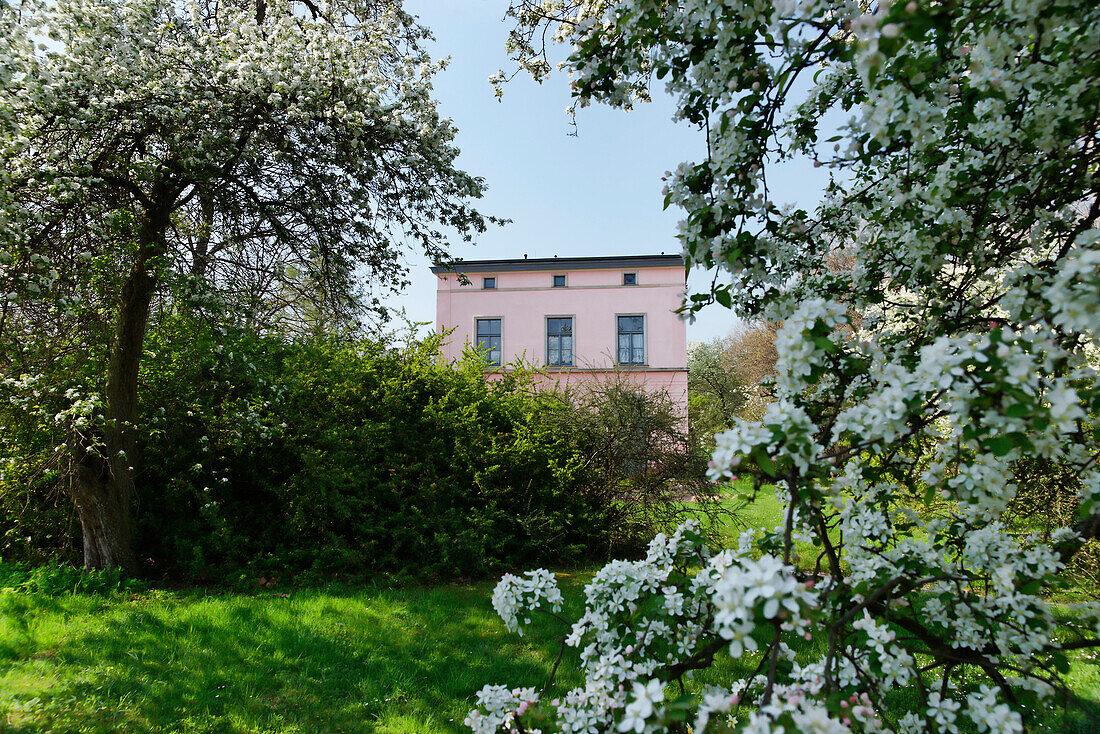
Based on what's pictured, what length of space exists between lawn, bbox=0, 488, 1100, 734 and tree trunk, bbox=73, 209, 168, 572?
0.70 m

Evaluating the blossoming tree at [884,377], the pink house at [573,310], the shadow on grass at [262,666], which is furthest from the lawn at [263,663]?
the pink house at [573,310]

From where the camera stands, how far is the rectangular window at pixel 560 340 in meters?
18.3

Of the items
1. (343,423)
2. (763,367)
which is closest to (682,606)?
(343,423)

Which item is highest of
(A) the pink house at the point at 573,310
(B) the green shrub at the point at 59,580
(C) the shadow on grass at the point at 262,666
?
(A) the pink house at the point at 573,310

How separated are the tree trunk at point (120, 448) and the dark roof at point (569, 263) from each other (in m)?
13.2

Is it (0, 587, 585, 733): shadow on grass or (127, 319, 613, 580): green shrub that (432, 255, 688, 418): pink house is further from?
(0, 587, 585, 733): shadow on grass

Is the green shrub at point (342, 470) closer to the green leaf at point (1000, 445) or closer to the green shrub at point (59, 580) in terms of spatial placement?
the green shrub at point (59, 580)

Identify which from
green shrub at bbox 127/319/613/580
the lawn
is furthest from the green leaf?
green shrub at bbox 127/319/613/580

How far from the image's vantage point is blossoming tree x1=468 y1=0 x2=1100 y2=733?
1.16 metres

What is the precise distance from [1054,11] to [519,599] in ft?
7.40

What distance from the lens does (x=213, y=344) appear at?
538 cm

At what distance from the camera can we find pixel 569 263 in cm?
1833

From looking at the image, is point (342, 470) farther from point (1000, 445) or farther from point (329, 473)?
point (1000, 445)

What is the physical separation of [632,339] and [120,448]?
49.3ft
